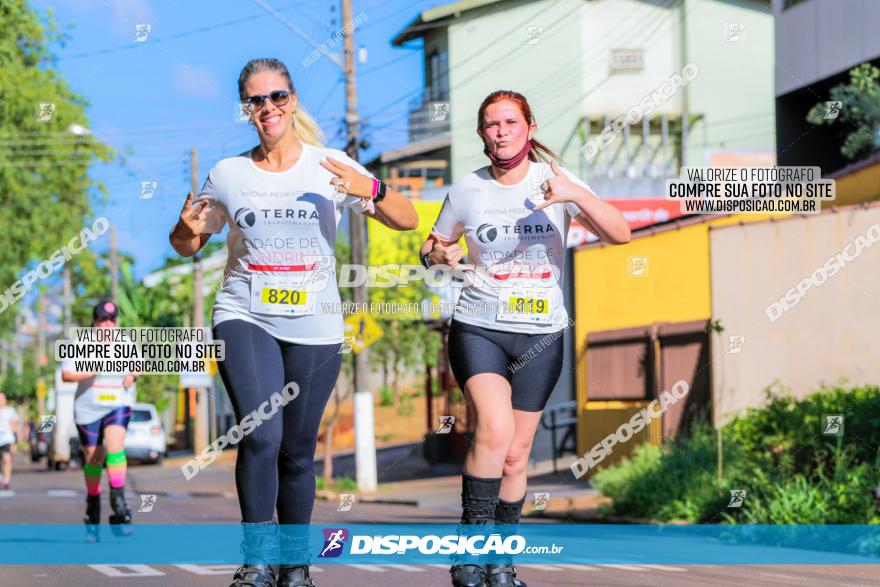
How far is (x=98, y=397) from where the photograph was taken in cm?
1175

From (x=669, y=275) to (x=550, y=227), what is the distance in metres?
14.6

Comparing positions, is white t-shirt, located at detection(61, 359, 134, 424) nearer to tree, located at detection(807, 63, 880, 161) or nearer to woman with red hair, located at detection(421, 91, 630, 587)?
woman with red hair, located at detection(421, 91, 630, 587)

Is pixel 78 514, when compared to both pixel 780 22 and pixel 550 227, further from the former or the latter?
pixel 780 22

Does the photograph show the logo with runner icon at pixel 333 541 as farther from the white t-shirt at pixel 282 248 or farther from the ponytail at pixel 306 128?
the ponytail at pixel 306 128

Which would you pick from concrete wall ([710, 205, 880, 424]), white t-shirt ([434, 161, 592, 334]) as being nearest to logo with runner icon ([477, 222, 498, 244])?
white t-shirt ([434, 161, 592, 334])

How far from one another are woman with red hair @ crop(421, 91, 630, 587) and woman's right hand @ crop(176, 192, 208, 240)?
1.09 metres

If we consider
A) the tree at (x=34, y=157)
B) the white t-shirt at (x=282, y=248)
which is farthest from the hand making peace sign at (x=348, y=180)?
the tree at (x=34, y=157)

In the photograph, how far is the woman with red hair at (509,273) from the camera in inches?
260

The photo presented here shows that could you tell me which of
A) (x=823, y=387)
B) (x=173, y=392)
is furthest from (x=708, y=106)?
(x=823, y=387)

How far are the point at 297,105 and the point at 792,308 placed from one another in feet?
41.8

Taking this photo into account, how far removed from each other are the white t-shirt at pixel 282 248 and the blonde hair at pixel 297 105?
184 mm

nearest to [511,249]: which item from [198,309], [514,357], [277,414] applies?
[514,357]

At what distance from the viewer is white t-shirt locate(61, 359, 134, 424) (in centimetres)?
1175

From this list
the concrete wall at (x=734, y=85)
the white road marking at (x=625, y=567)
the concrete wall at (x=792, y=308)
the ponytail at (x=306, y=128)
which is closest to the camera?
the ponytail at (x=306, y=128)
